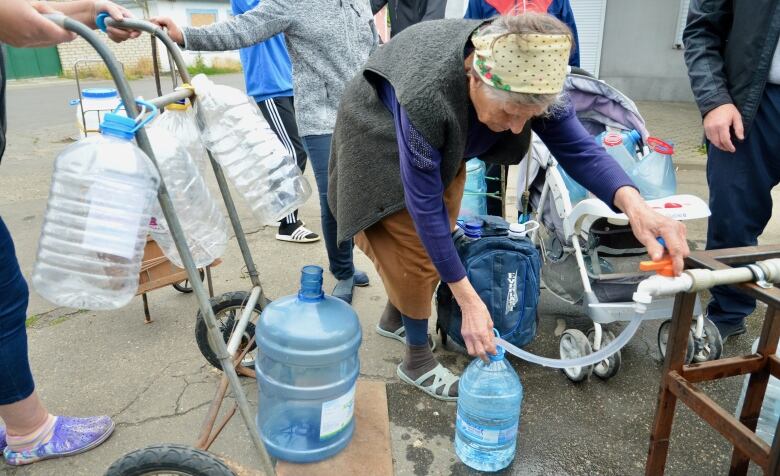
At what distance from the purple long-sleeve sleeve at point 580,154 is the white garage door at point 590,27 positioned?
817 cm

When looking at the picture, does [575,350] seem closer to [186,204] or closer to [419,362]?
[419,362]

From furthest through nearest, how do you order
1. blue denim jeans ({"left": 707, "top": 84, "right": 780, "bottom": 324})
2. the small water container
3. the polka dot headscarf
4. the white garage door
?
the white garage door, the small water container, blue denim jeans ({"left": 707, "top": 84, "right": 780, "bottom": 324}), the polka dot headscarf

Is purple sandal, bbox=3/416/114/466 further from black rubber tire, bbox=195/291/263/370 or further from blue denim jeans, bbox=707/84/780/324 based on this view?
blue denim jeans, bbox=707/84/780/324

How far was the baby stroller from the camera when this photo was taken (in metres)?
2.44

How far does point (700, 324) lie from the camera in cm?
255

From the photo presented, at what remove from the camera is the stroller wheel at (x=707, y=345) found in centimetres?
260

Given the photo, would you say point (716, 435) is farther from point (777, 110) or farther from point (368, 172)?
point (368, 172)

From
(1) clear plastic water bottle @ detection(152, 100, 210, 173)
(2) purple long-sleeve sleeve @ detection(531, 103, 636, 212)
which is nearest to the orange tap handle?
(2) purple long-sleeve sleeve @ detection(531, 103, 636, 212)

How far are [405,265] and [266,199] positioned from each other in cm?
65

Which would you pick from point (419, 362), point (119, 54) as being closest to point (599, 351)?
point (419, 362)

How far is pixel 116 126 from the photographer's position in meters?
1.28

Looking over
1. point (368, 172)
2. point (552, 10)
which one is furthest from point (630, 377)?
point (552, 10)

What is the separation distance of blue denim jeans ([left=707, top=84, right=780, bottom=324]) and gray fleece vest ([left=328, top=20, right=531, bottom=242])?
1.12 metres

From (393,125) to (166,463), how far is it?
4.34ft
